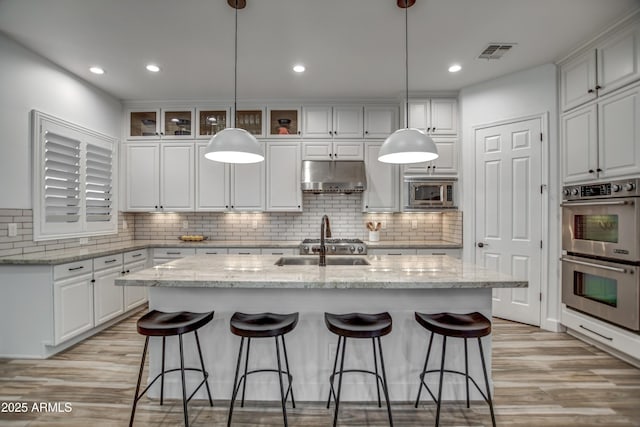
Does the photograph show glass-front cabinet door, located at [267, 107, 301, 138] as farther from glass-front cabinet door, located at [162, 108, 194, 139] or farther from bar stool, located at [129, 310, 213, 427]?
bar stool, located at [129, 310, 213, 427]

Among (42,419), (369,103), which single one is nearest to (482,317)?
(42,419)

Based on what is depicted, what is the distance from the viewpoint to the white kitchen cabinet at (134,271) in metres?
3.65

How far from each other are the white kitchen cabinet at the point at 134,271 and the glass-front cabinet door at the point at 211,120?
1748 mm

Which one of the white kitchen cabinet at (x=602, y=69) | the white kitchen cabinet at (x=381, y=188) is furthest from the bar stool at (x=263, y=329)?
the white kitchen cabinet at (x=602, y=69)

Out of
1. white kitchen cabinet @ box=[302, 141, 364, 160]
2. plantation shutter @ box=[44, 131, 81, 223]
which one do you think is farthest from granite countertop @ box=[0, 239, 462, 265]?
white kitchen cabinet @ box=[302, 141, 364, 160]

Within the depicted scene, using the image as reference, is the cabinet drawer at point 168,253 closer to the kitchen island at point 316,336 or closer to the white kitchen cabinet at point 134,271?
the white kitchen cabinet at point 134,271

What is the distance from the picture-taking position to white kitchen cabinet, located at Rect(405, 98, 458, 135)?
406 centimetres

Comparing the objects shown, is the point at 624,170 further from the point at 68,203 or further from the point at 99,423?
the point at 68,203

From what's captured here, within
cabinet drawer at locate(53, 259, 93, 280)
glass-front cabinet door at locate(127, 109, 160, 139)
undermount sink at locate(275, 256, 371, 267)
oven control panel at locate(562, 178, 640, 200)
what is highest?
glass-front cabinet door at locate(127, 109, 160, 139)

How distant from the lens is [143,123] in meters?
4.32

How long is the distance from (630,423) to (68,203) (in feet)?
16.6

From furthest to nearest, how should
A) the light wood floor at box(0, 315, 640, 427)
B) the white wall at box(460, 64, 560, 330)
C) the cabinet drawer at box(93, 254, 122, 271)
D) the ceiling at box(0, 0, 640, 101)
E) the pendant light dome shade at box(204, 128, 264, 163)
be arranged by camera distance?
the white wall at box(460, 64, 560, 330)
the cabinet drawer at box(93, 254, 122, 271)
the ceiling at box(0, 0, 640, 101)
the pendant light dome shade at box(204, 128, 264, 163)
the light wood floor at box(0, 315, 640, 427)

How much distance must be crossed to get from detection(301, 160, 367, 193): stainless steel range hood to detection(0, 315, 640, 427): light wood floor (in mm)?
2349

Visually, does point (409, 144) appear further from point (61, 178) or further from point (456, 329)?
point (61, 178)
